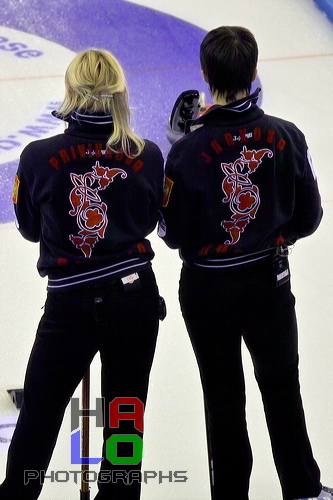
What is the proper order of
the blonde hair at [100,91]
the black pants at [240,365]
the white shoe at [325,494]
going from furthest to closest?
the white shoe at [325,494] → the black pants at [240,365] → the blonde hair at [100,91]

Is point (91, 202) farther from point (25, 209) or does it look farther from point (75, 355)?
point (75, 355)

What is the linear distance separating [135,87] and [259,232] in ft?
9.68

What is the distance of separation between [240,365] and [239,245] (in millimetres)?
311

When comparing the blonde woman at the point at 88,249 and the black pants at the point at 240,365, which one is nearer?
the blonde woman at the point at 88,249

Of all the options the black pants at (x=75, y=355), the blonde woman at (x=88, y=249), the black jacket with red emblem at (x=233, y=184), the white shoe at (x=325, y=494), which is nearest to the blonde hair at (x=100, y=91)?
the blonde woman at (x=88, y=249)

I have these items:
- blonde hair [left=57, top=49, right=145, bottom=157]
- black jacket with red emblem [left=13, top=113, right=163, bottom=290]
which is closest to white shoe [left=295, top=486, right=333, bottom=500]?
black jacket with red emblem [left=13, top=113, right=163, bottom=290]

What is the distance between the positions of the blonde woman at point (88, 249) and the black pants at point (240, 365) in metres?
0.12

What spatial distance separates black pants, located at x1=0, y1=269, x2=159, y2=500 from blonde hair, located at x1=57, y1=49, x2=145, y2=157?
32 cm

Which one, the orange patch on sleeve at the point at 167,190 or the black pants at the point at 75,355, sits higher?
the orange patch on sleeve at the point at 167,190

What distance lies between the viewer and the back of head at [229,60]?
2.02m

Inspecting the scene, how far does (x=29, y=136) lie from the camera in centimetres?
444

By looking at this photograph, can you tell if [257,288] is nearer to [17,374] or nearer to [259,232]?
[259,232]

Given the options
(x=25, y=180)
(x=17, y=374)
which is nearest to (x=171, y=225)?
(x=25, y=180)

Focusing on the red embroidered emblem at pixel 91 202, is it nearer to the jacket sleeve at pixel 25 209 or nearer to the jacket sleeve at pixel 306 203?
the jacket sleeve at pixel 25 209
